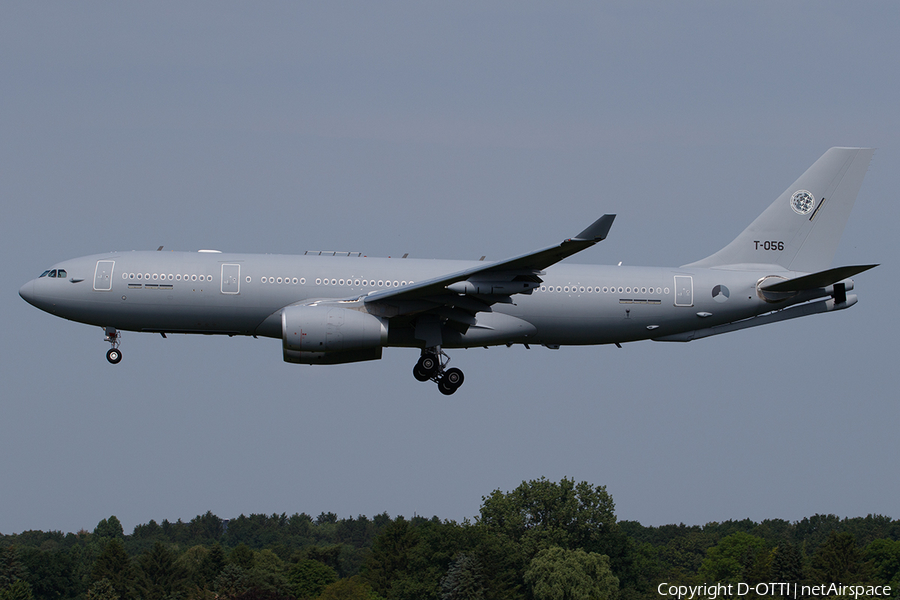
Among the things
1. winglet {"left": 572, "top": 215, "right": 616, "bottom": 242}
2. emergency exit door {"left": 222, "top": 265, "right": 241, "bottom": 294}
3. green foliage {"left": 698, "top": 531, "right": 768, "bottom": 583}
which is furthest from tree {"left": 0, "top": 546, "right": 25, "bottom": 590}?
winglet {"left": 572, "top": 215, "right": 616, "bottom": 242}

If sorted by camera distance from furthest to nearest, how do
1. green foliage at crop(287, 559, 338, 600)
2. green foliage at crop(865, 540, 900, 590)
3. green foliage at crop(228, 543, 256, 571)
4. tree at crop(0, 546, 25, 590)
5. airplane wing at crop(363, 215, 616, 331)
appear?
1. tree at crop(0, 546, 25, 590)
2. green foliage at crop(228, 543, 256, 571)
3. green foliage at crop(287, 559, 338, 600)
4. green foliage at crop(865, 540, 900, 590)
5. airplane wing at crop(363, 215, 616, 331)

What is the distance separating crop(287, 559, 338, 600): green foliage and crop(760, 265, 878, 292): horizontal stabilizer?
→ 84698mm

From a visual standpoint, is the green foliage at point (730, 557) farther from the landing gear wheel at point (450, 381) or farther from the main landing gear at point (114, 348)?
the main landing gear at point (114, 348)

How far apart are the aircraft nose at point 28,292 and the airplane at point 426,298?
0.05 metres

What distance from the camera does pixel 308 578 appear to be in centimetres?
11606

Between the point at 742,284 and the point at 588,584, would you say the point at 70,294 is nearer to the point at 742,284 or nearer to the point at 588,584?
the point at 742,284

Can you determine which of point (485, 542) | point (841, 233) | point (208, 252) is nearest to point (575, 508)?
point (485, 542)

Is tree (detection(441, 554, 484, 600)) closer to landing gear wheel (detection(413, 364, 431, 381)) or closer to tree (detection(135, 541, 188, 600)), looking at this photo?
tree (detection(135, 541, 188, 600))

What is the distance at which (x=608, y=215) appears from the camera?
1176 inches

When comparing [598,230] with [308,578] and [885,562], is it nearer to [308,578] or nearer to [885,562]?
[308,578]

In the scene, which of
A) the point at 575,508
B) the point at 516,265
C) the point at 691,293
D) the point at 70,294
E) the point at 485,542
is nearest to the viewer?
the point at 516,265

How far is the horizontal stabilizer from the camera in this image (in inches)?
1385

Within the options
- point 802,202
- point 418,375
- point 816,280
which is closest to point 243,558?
point 418,375

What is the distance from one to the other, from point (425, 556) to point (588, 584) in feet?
62.0
